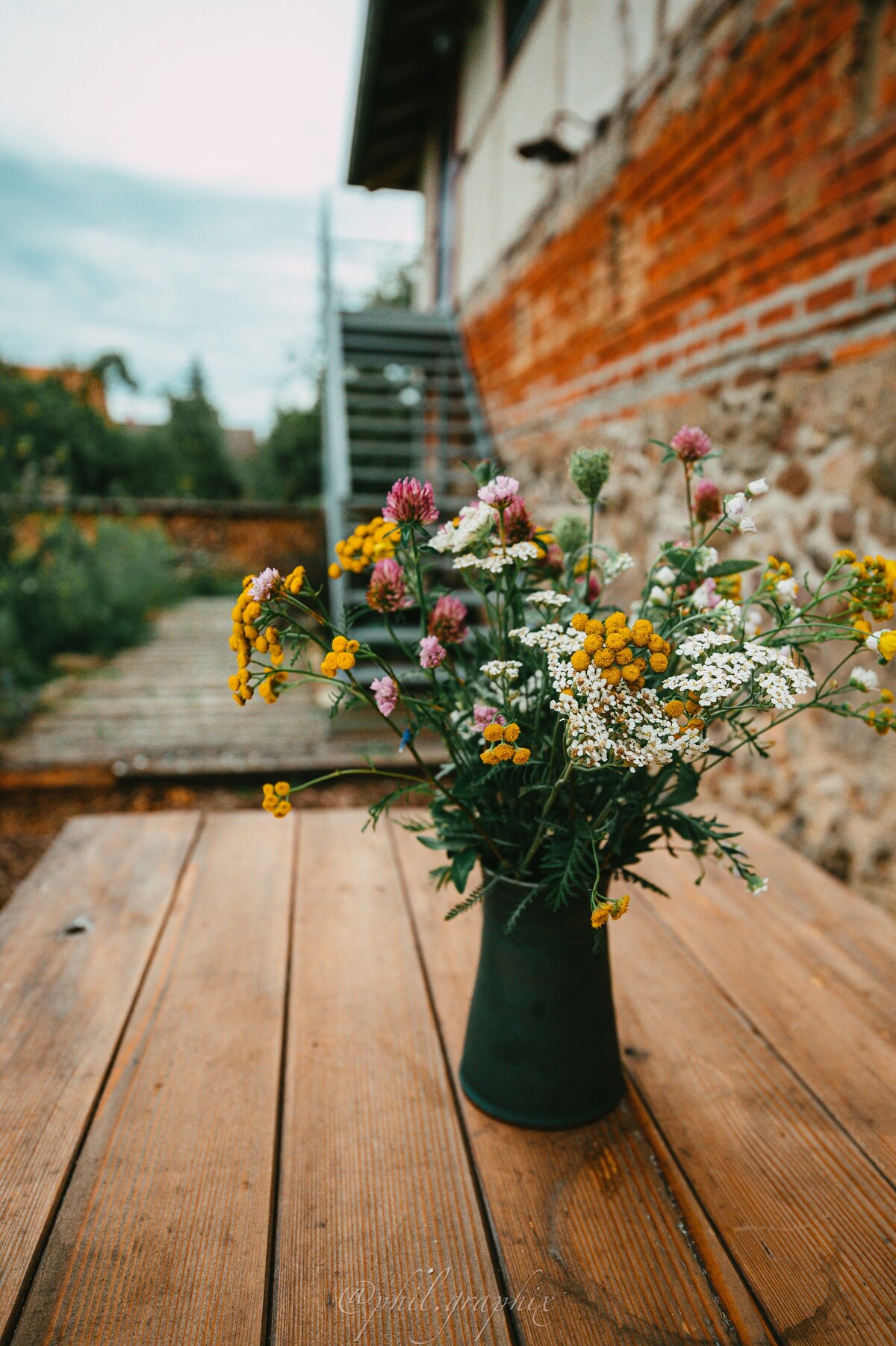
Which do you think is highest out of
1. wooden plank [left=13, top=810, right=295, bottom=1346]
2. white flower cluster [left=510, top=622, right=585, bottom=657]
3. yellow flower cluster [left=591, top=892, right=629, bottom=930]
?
white flower cluster [left=510, top=622, right=585, bottom=657]

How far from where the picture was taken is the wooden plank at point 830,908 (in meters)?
1.16

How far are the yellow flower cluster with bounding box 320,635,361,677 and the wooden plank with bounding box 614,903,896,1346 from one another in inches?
23.6

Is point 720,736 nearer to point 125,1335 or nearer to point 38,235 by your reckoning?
point 125,1335

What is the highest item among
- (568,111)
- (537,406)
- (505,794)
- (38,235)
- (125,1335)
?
(38,235)

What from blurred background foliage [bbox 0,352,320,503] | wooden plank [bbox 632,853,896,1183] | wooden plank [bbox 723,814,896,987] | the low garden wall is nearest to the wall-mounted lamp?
wooden plank [bbox 723,814,896,987]

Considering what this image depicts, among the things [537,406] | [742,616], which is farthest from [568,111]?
[742,616]

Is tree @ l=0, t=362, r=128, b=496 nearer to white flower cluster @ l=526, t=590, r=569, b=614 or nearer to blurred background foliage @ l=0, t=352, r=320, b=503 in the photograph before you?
blurred background foliage @ l=0, t=352, r=320, b=503

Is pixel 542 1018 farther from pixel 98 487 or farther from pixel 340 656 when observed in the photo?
pixel 98 487

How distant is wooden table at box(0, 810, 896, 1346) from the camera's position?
61 centimetres

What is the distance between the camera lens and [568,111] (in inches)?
139

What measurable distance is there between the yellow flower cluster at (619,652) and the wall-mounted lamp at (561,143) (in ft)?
11.5

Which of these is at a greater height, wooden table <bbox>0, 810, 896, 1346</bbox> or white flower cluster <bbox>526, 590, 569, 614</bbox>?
white flower cluster <bbox>526, 590, 569, 614</bbox>

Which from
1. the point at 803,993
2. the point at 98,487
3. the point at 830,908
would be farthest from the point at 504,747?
the point at 98,487

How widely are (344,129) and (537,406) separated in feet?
14.9
